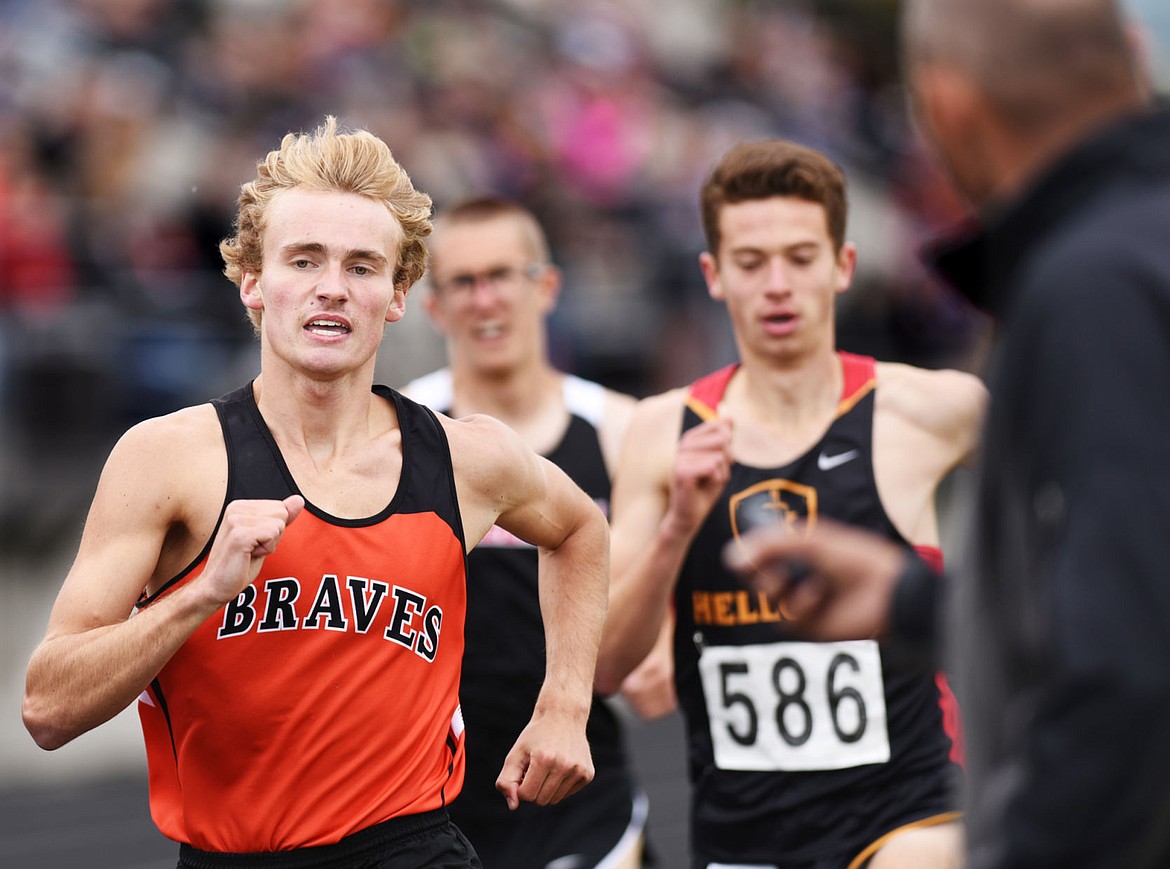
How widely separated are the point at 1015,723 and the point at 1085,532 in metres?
0.30

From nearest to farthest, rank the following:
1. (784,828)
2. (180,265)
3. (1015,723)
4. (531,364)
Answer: (1015,723) < (784,828) < (531,364) < (180,265)

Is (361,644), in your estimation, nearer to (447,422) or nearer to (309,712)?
(309,712)

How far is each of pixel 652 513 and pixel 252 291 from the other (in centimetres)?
167

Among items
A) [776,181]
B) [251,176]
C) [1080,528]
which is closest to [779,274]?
[776,181]

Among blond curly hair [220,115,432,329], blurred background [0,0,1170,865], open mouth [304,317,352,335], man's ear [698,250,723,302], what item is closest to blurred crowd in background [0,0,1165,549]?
blurred background [0,0,1170,865]

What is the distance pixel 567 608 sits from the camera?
14.8ft

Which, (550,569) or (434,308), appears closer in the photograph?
(550,569)

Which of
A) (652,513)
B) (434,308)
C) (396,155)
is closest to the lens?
(652,513)

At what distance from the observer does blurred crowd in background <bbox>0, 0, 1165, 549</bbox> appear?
10992 millimetres

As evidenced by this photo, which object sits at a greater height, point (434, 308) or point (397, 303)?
point (434, 308)

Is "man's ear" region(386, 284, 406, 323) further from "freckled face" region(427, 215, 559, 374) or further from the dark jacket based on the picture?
the dark jacket

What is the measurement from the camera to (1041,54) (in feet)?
7.78

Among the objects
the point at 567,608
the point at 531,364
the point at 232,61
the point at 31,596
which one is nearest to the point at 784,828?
the point at 567,608

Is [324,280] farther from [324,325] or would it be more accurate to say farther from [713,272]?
[713,272]
